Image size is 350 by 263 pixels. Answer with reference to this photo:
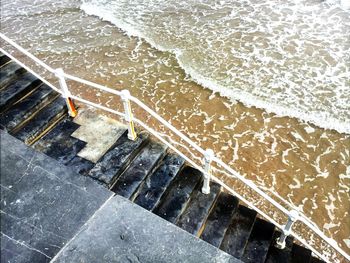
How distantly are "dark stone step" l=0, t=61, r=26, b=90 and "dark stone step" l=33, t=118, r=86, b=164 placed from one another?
1575 millimetres

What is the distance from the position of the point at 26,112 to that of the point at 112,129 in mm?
1818

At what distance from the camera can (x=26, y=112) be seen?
6.57 metres

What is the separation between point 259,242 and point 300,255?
31.6 inches

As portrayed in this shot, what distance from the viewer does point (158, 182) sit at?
5965 mm

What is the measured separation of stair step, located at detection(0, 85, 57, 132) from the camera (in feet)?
20.7

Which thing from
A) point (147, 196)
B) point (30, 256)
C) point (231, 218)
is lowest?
point (231, 218)

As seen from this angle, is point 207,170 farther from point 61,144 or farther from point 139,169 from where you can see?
point 61,144

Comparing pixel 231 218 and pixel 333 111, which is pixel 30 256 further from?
pixel 333 111

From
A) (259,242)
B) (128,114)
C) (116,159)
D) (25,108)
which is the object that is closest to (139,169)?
(116,159)

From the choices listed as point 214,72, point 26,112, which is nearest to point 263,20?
point 214,72

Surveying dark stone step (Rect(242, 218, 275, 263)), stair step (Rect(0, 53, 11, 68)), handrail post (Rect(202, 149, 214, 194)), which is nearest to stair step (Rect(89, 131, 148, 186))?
handrail post (Rect(202, 149, 214, 194))

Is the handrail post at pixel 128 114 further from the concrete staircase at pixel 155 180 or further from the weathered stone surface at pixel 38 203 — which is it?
the weathered stone surface at pixel 38 203

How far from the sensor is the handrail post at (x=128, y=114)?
18.8 feet

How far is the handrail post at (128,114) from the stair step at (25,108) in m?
2.14
